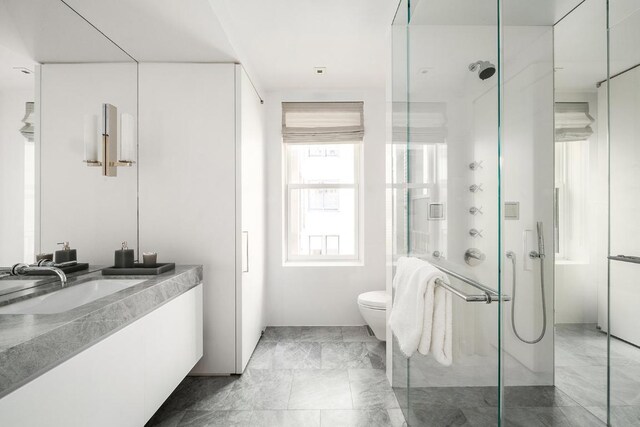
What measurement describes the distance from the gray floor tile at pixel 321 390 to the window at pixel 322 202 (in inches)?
53.9

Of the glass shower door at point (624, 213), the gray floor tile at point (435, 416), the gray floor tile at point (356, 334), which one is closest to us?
the glass shower door at point (624, 213)

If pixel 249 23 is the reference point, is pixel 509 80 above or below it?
below

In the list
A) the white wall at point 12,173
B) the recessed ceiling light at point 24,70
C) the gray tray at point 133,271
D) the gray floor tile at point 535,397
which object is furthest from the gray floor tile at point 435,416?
the recessed ceiling light at point 24,70

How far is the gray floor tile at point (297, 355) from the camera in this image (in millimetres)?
2600

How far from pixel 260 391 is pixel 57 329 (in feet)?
4.88

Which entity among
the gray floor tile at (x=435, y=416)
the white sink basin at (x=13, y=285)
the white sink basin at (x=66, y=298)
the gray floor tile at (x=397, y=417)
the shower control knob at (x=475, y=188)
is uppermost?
the shower control knob at (x=475, y=188)

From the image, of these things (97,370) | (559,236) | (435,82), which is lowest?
(97,370)

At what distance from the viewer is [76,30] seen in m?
1.92

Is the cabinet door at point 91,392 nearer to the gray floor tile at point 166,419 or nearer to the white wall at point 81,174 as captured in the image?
the gray floor tile at point 166,419

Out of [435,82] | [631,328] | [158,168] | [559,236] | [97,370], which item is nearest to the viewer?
[631,328]

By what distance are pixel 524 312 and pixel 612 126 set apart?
502 millimetres

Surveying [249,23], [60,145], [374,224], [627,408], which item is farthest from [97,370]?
[374,224]

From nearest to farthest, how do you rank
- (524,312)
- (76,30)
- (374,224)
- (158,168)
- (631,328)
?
(631,328) < (524,312) < (76,30) < (158,168) < (374,224)

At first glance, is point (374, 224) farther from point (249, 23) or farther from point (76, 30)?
point (76, 30)
